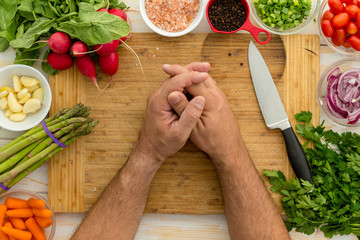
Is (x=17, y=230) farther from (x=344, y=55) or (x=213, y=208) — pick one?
(x=344, y=55)

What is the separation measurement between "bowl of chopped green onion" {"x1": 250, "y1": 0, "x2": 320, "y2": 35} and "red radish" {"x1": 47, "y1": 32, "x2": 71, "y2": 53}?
0.76m

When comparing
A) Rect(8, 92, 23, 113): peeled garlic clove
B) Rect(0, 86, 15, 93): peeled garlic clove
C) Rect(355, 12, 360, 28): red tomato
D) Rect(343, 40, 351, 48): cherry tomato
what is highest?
Rect(355, 12, 360, 28): red tomato

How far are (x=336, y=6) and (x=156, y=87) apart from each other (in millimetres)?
783

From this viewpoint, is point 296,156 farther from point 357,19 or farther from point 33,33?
point 33,33

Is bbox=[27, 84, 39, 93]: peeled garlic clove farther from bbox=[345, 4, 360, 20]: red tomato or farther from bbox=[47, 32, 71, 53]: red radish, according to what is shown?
bbox=[345, 4, 360, 20]: red tomato

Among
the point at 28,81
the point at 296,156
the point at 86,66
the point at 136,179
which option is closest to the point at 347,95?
the point at 296,156

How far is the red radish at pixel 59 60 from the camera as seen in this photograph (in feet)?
3.95

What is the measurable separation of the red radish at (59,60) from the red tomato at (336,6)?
3.46 ft

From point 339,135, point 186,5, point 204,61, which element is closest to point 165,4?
point 186,5

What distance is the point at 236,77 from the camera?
51.3 inches

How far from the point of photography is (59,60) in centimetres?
121

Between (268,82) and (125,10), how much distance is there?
2.19 feet

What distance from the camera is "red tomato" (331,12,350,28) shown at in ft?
3.96

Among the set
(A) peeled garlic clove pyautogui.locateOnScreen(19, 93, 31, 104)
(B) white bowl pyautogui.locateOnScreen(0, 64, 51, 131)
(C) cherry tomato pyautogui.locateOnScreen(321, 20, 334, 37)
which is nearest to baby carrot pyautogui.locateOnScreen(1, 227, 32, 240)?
(B) white bowl pyautogui.locateOnScreen(0, 64, 51, 131)
